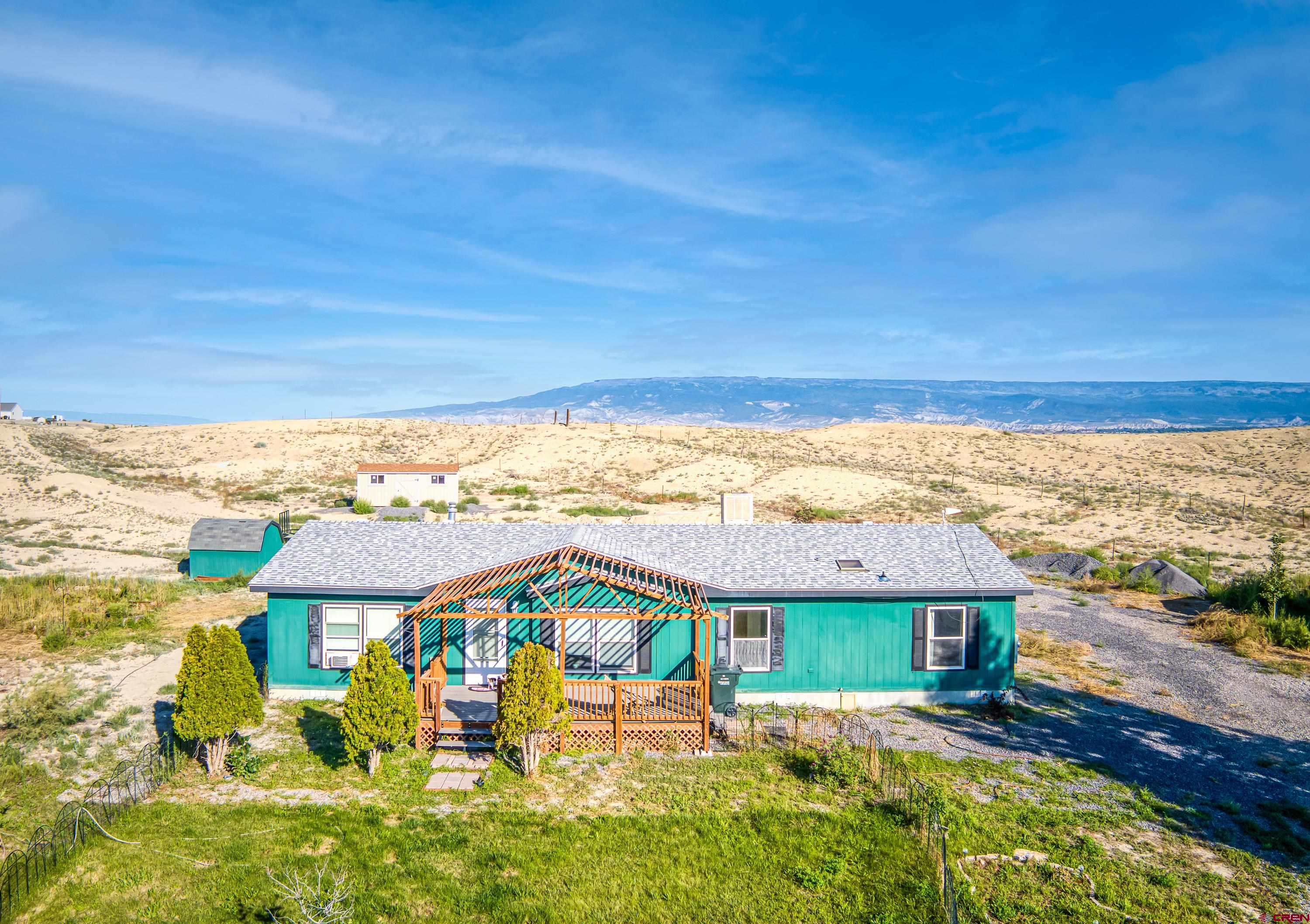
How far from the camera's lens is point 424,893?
9297 millimetres

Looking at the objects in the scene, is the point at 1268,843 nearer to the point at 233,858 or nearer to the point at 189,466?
the point at 233,858

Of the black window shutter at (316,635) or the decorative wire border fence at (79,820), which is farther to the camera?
the black window shutter at (316,635)

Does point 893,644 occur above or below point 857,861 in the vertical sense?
above

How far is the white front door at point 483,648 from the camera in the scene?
52.8 feet

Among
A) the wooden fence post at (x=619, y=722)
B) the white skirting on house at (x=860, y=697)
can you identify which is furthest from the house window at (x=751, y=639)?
the wooden fence post at (x=619, y=722)

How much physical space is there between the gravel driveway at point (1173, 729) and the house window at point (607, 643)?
5.31 metres

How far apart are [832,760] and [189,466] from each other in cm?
7106

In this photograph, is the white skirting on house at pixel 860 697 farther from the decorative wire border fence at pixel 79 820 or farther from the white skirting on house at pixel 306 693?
the decorative wire border fence at pixel 79 820

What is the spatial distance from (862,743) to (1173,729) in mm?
6607

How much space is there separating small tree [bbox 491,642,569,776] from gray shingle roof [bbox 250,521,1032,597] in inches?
110

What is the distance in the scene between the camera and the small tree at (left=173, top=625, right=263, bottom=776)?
12.1 meters

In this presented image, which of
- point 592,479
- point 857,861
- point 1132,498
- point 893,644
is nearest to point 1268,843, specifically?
point 857,861

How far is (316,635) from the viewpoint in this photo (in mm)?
16172

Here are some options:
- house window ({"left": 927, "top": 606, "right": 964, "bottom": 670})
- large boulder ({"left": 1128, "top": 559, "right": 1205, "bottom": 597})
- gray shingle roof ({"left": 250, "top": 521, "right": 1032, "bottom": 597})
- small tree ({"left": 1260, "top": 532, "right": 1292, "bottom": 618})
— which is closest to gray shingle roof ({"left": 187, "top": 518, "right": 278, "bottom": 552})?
gray shingle roof ({"left": 250, "top": 521, "right": 1032, "bottom": 597})
